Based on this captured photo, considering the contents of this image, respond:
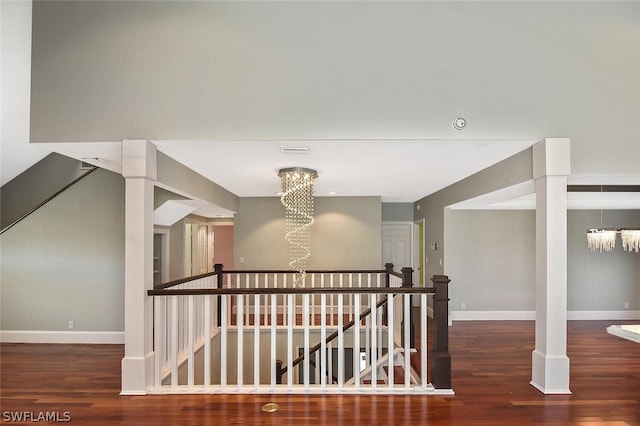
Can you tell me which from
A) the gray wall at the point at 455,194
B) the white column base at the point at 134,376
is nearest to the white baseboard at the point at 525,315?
the gray wall at the point at 455,194

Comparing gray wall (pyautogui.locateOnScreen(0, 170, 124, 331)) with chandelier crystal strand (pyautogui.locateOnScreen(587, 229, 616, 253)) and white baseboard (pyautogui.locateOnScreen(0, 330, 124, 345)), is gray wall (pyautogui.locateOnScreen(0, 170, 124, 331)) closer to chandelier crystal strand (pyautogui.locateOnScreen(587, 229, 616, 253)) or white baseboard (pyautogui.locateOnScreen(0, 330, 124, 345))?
white baseboard (pyautogui.locateOnScreen(0, 330, 124, 345))

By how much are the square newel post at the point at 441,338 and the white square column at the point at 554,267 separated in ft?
2.84

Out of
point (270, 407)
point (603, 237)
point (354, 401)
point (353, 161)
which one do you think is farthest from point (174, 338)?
point (603, 237)

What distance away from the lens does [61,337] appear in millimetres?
5344

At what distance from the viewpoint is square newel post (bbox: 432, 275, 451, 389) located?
11.1ft

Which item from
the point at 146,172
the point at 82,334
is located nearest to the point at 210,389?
the point at 146,172

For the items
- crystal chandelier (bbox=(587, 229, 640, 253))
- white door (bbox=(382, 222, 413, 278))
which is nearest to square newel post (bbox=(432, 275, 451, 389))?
crystal chandelier (bbox=(587, 229, 640, 253))

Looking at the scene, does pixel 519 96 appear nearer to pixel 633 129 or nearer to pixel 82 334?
pixel 633 129

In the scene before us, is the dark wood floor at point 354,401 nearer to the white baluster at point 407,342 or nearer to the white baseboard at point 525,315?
the white baluster at point 407,342

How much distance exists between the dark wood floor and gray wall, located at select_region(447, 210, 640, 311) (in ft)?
8.90

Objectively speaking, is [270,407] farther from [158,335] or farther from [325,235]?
[325,235]

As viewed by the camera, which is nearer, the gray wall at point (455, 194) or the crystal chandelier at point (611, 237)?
the gray wall at point (455, 194)

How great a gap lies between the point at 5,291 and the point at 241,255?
3700 millimetres

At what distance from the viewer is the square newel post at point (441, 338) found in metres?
3.38
